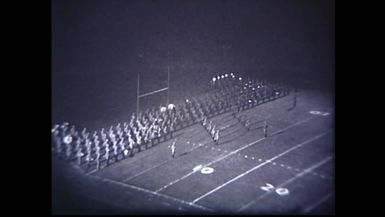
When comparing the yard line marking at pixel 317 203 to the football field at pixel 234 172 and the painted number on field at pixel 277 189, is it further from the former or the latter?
the painted number on field at pixel 277 189

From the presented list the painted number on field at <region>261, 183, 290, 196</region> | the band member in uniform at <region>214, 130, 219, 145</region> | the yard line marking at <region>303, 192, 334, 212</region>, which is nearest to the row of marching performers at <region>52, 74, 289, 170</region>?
the band member in uniform at <region>214, 130, 219, 145</region>

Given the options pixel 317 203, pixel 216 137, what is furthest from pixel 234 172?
pixel 317 203

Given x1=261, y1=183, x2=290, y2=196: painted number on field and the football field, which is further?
x1=261, y1=183, x2=290, y2=196: painted number on field

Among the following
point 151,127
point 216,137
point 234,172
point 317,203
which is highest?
point 151,127

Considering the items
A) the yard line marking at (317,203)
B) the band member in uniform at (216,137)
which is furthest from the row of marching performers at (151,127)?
the yard line marking at (317,203)

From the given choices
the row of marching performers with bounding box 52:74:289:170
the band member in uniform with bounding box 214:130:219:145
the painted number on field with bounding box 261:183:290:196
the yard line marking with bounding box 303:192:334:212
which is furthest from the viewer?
the band member in uniform with bounding box 214:130:219:145

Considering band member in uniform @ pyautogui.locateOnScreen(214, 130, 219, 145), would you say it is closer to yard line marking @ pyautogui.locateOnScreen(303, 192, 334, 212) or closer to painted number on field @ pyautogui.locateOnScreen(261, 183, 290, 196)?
painted number on field @ pyautogui.locateOnScreen(261, 183, 290, 196)

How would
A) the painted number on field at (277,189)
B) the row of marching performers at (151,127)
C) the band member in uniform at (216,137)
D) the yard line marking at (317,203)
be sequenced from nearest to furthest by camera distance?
1. the yard line marking at (317,203)
2. the painted number on field at (277,189)
3. the row of marching performers at (151,127)
4. the band member in uniform at (216,137)

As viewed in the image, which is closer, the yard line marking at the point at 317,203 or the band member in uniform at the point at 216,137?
the yard line marking at the point at 317,203

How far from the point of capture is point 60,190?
414cm

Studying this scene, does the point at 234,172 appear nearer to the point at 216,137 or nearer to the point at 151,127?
the point at 216,137
